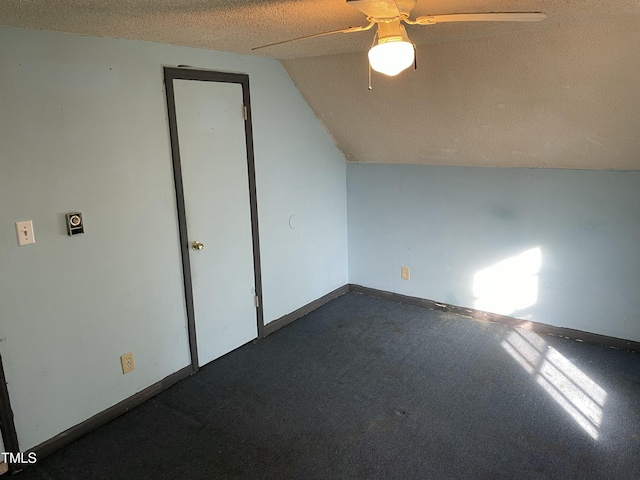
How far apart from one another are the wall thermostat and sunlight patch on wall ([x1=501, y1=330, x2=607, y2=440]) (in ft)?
9.20

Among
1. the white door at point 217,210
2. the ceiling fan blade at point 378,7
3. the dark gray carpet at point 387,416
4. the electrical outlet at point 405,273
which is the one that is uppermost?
the ceiling fan blade at point 378,7

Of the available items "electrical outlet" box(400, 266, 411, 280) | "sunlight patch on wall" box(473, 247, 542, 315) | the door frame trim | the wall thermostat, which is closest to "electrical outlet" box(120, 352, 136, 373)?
the door frame trim

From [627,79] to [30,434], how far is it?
139 inches

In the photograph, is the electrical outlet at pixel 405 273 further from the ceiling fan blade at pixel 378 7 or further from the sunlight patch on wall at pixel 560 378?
the ceiling fan blade at pixel 378 7

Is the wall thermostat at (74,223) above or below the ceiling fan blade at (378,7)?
below

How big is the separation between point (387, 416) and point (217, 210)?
5.51ft

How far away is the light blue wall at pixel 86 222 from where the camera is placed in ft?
7.22

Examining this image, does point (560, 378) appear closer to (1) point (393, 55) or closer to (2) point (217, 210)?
(1) point (393, 55)

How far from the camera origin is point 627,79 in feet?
7.91

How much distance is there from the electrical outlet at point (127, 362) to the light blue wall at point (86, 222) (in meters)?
0.04

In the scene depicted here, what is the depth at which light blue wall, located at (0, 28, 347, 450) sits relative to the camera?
7.22 feet

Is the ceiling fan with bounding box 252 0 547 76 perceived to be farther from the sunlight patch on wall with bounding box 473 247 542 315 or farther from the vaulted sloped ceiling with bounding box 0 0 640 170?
the sunlight patch on wall with bounding box 473 247 542 315

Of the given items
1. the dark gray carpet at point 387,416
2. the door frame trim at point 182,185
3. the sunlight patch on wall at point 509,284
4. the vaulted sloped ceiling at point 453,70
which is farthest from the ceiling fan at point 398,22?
the sunlight patch on wall at point 509,284

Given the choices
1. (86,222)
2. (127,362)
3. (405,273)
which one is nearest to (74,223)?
(86,222)
